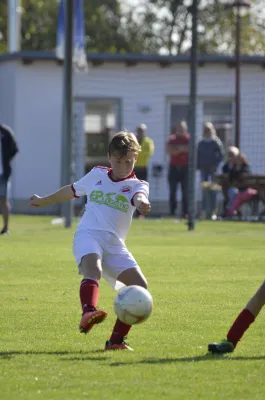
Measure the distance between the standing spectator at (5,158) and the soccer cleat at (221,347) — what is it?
42.8 ft

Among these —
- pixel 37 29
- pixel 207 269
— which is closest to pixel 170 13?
pixel 37 29

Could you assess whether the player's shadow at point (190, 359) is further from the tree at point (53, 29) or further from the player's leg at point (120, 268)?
the tree at point (53, 29)

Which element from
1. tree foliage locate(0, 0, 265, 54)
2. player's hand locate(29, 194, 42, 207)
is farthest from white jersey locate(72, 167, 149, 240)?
tree foliage locate(0, 0, 265, 54)

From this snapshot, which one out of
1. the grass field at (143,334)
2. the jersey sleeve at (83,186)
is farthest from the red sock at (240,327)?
the jersey sleeve at (83,186)

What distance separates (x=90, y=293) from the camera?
816cm

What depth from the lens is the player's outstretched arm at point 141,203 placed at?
8008 millimetres

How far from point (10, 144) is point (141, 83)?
1203 centimetres

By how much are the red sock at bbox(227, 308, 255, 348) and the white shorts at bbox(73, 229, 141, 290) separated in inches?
37.5

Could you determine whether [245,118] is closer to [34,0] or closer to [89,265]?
[89,265]

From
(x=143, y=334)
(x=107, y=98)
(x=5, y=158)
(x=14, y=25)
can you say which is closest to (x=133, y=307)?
(x=143, y=334)

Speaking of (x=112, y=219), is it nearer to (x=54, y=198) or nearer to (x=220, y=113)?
(x=54, y=198)

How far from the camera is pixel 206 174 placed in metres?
27.7

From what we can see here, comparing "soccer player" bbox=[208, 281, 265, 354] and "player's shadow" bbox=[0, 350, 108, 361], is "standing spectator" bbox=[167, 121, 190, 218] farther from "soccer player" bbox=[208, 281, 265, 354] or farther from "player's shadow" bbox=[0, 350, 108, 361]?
"player's shadow" bbox=[0, 350, 108, 361]

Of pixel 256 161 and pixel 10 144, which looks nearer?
pixel 10 144
